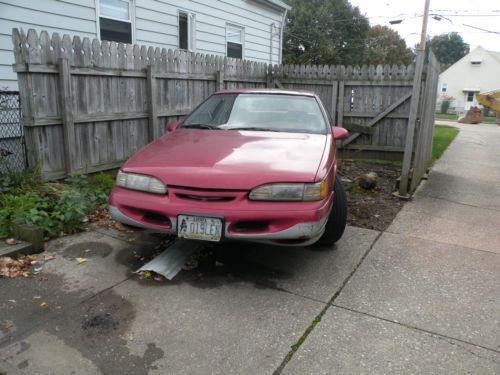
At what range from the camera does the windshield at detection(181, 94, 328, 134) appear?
452 cm

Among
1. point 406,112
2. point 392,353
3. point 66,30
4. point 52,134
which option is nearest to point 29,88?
point 52,134

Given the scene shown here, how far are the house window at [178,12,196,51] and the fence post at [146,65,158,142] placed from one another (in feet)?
12.7

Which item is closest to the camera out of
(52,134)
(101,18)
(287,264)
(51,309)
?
(51,309)

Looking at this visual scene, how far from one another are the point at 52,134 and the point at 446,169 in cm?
757

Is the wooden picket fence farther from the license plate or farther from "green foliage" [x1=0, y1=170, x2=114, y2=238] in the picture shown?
the license plate

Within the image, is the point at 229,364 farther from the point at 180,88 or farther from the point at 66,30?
the point at 66,30

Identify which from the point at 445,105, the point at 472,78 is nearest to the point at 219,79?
the point at 445,105

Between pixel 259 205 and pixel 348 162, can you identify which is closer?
pixel 259 205

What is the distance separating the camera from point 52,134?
17.7 feet

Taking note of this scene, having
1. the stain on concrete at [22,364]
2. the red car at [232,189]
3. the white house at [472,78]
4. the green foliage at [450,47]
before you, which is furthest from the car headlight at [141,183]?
the green foliage at [450,47]

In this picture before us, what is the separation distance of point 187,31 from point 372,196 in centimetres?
639

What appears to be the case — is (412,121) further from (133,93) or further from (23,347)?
(23,347)

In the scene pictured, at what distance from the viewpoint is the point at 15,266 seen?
3654 millimetres

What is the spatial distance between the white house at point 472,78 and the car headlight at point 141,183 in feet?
178
